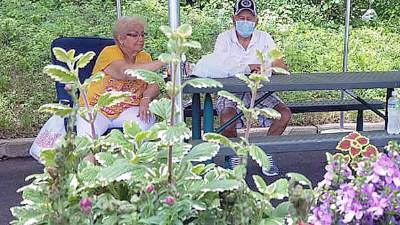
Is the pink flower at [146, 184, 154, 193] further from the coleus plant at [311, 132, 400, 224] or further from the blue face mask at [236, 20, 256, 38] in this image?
the blue face mask at [236, 20, 256, 38]

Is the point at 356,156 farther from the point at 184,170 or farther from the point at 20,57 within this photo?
the point at 20,57

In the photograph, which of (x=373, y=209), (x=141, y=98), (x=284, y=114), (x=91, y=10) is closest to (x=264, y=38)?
(x=284, y=114)

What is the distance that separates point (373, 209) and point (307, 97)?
16.0ft

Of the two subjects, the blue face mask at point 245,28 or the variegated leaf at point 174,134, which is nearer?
the variegated leaf at point 174,134

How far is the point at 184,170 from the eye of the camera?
146 centimetres

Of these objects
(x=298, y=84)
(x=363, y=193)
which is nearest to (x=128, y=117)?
(x=298, y=84)

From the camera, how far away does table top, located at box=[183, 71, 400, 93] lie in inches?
128

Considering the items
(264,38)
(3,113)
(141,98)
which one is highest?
(264,38)

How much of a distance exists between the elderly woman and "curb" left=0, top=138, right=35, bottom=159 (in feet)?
5.62

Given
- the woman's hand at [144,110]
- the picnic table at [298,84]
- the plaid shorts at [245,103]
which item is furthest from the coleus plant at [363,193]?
the plaid shorts at [245,103]

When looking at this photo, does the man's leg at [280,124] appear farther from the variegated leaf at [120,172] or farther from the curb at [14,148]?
the variegated leaf at [120,172]

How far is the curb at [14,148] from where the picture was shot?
5.00 m

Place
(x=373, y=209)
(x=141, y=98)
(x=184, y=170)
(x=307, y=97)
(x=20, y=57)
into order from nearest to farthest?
(x=373, y=209)
(x=184, y=170)
(x=141, y=98)
(x=307, y=97)
(x=20, y=57)

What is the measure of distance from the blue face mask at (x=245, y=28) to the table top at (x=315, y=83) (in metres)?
0.43
